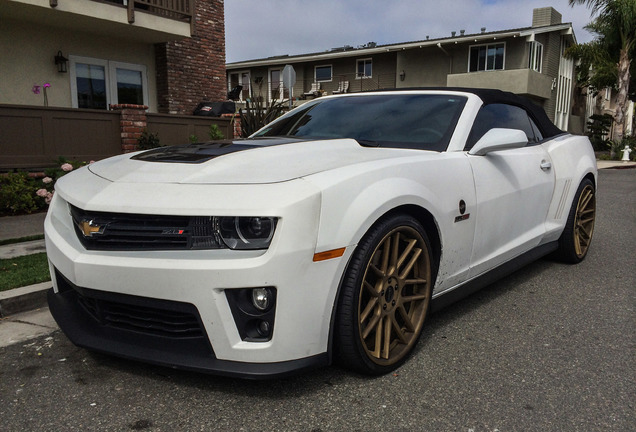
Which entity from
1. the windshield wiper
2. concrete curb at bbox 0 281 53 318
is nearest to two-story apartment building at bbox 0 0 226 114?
concrete curb at bbox 0 281 53 318

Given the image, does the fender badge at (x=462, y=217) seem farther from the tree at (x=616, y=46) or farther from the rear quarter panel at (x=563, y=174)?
the tree at (x=616, y=46)

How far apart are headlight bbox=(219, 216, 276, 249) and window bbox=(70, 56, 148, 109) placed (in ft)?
37.1

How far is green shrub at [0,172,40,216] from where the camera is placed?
306 inches

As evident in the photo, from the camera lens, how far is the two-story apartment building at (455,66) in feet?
89.6

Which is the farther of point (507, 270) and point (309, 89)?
point (309, 89)

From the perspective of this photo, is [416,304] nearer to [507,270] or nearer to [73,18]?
[507,270]

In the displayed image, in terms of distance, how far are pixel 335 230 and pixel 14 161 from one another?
8377 mm

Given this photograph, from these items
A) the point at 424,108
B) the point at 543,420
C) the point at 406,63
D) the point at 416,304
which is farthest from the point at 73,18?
the point at 406,63

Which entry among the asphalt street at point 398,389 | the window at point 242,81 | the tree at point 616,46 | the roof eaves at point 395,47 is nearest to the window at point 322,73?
the roof eaves at point 395,47

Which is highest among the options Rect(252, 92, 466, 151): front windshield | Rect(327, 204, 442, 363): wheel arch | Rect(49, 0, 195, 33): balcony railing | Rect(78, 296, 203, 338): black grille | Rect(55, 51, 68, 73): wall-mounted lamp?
Rect(49, 0, 195, 33): balcony railing

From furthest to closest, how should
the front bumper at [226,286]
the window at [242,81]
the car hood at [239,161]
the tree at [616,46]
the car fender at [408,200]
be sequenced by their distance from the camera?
the window at [242,81], the tree at [616,46], the car hood at [239,161], the car fender at [408,200], the front bumper at [226,286]

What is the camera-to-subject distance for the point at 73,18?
11.1 meters

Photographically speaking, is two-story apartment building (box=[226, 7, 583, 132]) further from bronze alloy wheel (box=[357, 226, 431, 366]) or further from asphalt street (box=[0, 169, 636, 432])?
bronze alloy wheel (box=[357, 226, 431, 366])

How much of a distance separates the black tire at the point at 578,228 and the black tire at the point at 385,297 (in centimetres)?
224
